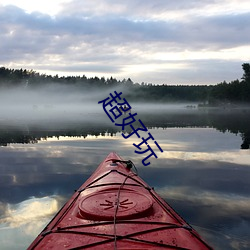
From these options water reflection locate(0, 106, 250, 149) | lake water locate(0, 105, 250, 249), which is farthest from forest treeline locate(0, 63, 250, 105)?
lake water locate(0, 105, 250, 249)

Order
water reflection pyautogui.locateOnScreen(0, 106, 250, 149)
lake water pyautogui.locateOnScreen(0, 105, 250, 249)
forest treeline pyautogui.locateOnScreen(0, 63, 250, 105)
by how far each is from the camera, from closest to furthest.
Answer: lake water pyautogui.locateOnScreen(0, 105, 250, 249)
water reflection pyautogui.locateOnScreen(0, 106, 250, 149)
forest treeline pyautogui.locateOnScreen(0, 63, 250, 105)

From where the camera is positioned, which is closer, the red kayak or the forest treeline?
the red kayak

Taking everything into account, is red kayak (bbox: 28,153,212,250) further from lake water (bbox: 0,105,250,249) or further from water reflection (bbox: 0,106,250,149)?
water reflection (bbox: 0,106,250,149)

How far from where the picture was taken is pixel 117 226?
4.66 metres

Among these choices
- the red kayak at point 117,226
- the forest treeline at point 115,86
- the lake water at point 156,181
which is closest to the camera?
the red kayak at point 117,226

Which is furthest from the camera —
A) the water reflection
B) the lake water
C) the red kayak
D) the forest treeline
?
the forest treeline

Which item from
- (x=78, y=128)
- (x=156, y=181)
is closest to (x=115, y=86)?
(x=78, y=128)

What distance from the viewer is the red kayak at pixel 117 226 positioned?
4215 mm

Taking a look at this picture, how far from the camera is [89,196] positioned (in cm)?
617

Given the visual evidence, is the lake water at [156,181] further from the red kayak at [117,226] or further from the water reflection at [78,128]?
the water reflection at [78,128]

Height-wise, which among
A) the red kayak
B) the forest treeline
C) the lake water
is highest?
the forest treeline

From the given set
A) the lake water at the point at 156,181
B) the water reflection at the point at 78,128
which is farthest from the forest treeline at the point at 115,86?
the lake water at the point at 156,181

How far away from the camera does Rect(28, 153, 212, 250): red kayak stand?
4215 millimetres

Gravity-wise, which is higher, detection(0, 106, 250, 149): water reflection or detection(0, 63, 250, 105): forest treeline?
detection(0, 63, 250, 105): forest treeline
